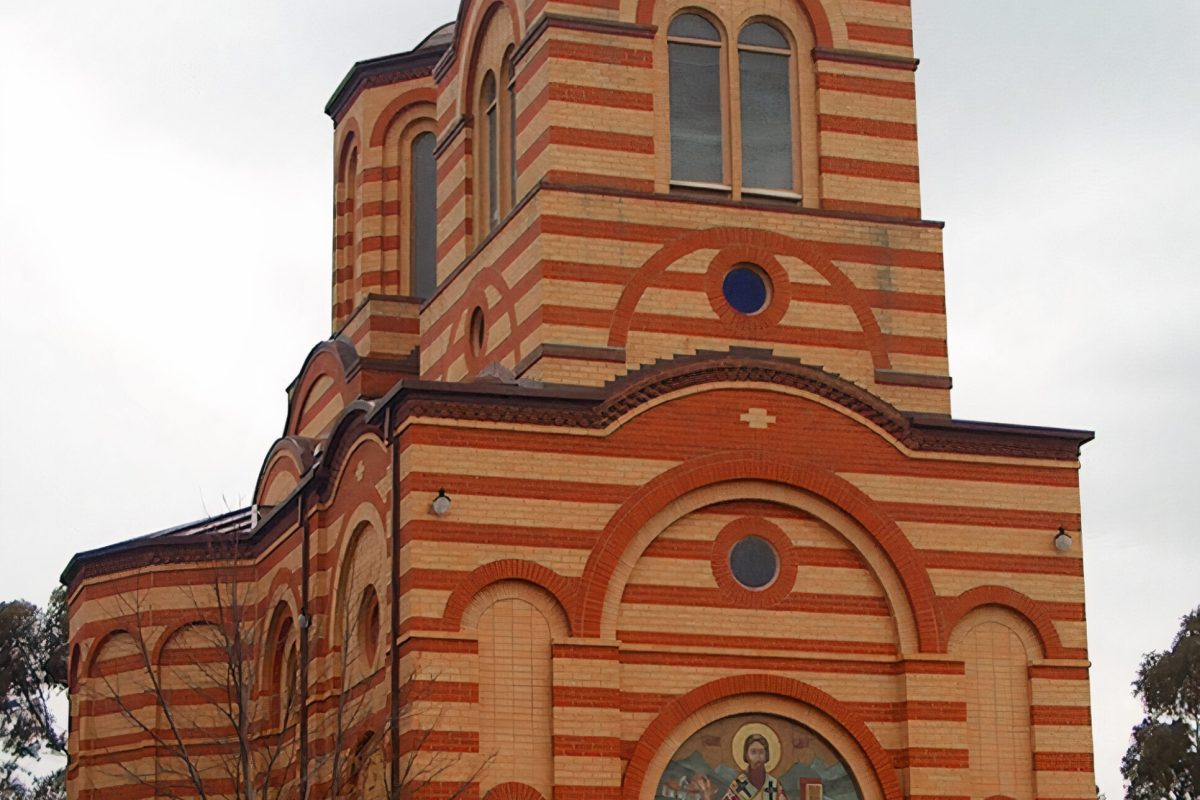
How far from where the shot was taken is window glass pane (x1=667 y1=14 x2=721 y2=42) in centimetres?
3412

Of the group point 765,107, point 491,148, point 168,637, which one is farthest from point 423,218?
point 765,107

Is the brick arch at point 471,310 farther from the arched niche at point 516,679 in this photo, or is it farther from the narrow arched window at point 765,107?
the arched niche at point 516,679

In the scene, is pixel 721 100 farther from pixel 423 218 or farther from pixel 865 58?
pixel 423 218

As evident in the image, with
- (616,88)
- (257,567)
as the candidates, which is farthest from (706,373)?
(257,567)

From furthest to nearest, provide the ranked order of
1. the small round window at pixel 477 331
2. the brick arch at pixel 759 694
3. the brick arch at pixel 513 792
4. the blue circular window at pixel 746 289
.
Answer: the small round window at pixel 477 331 → the blue circular window at pixel 746 289 → the brick arch at pixel 759 694 → the brick arch at pixel 513 792

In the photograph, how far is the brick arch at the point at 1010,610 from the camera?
1259 inches

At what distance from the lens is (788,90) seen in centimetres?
3447

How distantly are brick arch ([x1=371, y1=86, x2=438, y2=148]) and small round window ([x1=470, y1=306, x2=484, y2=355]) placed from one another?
9.24 meters

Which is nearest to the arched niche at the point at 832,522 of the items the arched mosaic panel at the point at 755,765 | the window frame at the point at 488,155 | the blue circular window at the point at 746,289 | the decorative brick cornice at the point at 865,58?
the arched mosaic panel at the point at 755,765

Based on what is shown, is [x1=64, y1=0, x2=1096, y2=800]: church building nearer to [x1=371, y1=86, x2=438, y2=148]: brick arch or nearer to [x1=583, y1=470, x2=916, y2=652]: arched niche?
[x1=583, y1=470, x2=916, y2=652]: arched niche

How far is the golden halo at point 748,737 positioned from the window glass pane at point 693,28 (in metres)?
9.59

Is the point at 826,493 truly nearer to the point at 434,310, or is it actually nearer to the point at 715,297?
the point at 715,297

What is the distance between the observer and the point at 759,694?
31219 mm

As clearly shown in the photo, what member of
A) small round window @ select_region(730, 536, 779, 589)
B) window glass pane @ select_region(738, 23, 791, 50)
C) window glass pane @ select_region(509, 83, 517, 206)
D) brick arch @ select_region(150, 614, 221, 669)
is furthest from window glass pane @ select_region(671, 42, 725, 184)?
brick arch @ select_region(150, 614, 221, 669)
